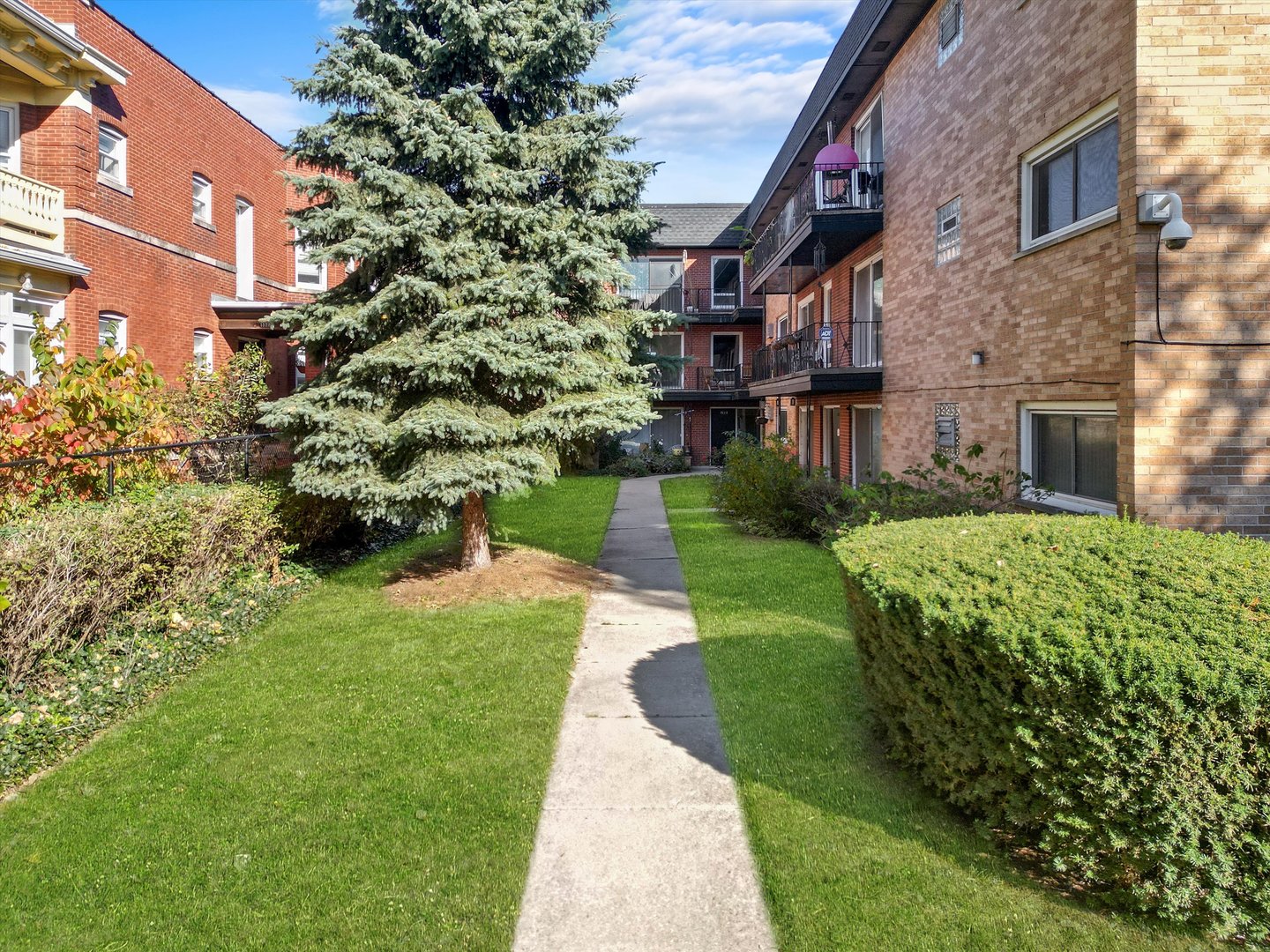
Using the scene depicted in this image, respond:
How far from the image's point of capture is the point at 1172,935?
3098mm

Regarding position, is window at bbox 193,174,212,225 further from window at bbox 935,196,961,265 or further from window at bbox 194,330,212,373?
window at bbox 935,196,961,265

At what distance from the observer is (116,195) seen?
13.6 meters

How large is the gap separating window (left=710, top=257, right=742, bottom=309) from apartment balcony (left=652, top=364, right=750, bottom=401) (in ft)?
8.97

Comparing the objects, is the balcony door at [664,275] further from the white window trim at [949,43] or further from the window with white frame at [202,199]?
the white window trim at [949,43]

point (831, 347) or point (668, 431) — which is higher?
point (831, 347)

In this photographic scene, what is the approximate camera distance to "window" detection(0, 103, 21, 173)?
12.6 m

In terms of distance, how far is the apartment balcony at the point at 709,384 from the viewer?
28.7 m

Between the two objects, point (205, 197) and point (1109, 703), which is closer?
point (1109, 703)

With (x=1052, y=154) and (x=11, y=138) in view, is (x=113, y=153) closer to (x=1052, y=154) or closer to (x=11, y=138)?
(x=11, y=138)

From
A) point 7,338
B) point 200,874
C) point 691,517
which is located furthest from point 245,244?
point 200,874

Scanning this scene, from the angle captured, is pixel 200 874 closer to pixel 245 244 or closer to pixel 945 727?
pixel 945 727

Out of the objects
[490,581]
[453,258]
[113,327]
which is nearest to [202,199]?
[113,327]

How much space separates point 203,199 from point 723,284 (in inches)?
757

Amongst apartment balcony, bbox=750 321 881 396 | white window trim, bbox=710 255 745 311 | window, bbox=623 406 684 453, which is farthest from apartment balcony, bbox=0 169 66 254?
white window trim, bbox=710 255 745 311
